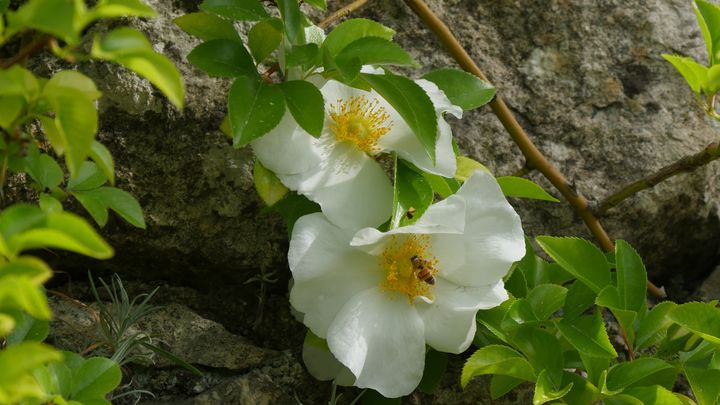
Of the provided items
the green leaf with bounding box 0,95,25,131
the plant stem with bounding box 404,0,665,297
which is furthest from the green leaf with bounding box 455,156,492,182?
the green leaf with bounding box 0,95,25,131

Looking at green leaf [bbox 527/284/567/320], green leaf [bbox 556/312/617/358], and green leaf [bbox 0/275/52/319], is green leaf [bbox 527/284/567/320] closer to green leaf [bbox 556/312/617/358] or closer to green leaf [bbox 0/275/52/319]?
green leaf [bbox 556/312/617/358]

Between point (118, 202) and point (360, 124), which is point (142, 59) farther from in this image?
point (360, 124)

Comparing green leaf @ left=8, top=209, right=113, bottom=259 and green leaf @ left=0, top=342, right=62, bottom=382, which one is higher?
green leaf @ left=8, top=209, right=113, bottom=259

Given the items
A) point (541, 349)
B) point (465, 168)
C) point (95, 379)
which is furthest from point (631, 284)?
point (95, 379)

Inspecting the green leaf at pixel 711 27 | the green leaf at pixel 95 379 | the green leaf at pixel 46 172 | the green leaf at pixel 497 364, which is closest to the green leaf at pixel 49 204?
the green leaf at pixel 46 172

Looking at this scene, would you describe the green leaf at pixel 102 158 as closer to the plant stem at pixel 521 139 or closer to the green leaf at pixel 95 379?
the green leaf at pixel 95 379
